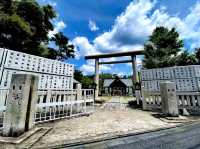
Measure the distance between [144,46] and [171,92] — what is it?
11.4m

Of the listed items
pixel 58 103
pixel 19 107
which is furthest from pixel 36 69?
pixel 19 107

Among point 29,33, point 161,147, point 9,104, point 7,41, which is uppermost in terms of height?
point 29,33

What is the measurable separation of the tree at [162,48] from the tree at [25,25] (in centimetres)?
1132

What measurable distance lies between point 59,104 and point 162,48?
1383 cm

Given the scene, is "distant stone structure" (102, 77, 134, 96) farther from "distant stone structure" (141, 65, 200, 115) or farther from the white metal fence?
the white metal fence

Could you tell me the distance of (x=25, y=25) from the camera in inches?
374

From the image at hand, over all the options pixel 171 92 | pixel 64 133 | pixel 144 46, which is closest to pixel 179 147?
pixel 64 133

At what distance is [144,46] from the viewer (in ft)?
50.9

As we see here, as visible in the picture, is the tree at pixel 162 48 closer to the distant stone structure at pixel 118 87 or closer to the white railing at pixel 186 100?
the white railing at pixel 186 100

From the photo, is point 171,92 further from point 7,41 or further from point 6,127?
point 7,41

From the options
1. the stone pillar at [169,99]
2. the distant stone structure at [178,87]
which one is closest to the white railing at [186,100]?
the distant stone structure at [178,87]

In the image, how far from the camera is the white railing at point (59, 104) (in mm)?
4180

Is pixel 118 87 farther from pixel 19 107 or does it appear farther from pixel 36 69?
pixel 19 107

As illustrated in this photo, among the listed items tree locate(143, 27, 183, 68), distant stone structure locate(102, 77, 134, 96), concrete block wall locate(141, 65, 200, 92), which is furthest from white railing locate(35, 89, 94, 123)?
distant stone structure locate(102, 77, 134, 96)
